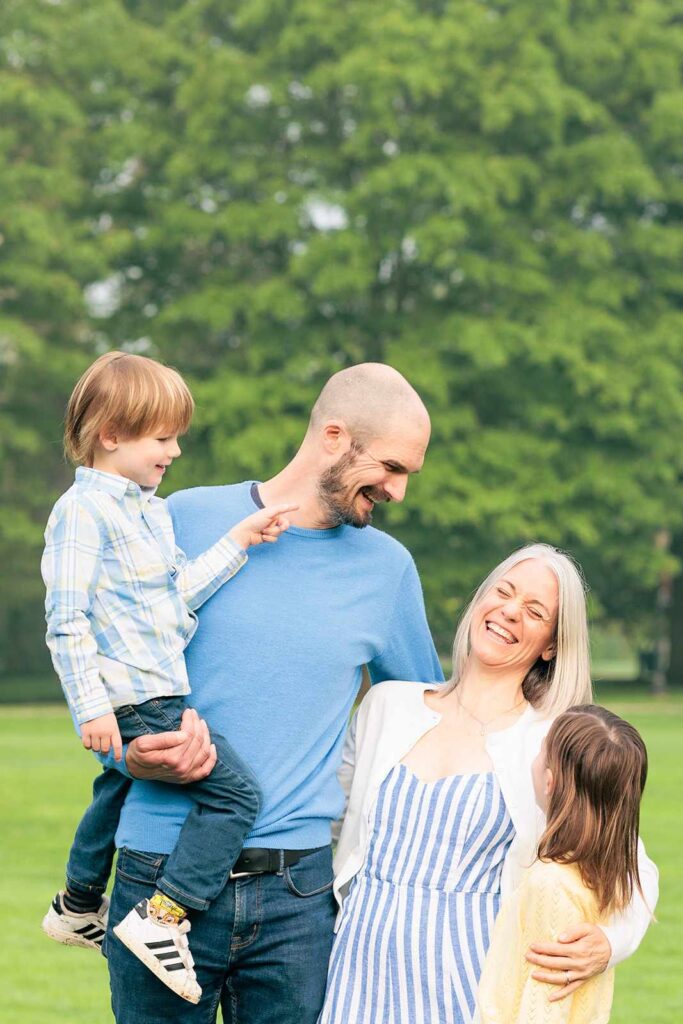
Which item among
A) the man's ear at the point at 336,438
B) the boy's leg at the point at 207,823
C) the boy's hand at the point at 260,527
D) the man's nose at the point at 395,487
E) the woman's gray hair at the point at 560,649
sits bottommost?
the boy's leg at the point at 207,823

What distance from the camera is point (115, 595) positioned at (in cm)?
339

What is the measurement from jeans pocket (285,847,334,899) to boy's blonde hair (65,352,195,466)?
3.47ft

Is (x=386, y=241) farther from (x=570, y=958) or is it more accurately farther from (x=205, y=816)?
(x=570, y=958)

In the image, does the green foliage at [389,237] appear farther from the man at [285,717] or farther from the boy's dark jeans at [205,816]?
the boy's dark jeans at [205,816]

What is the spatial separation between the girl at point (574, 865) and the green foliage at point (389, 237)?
20548 mm

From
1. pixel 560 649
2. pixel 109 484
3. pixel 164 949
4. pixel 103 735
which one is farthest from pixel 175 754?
pixel 560 649

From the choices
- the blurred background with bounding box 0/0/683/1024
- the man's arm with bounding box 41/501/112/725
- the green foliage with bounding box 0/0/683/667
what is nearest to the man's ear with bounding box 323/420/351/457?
the man's arm with bounding box 41/501/112/725

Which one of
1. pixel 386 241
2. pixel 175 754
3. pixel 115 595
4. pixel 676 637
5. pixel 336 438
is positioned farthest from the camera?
pixel 676 637

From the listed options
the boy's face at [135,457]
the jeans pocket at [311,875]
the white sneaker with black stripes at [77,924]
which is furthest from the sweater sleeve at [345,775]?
the boy's face at [135,457]

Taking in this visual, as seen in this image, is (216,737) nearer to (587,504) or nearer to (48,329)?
(587,504)

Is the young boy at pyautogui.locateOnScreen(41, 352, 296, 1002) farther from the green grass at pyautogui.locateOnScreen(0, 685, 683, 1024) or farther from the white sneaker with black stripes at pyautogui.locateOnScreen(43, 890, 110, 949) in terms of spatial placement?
the green grass at pyautogui.locateOnScreen(0, 685, 683, 1024)

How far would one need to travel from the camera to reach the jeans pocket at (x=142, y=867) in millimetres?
3436

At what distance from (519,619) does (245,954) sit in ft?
3.35

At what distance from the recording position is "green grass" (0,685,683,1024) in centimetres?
694
